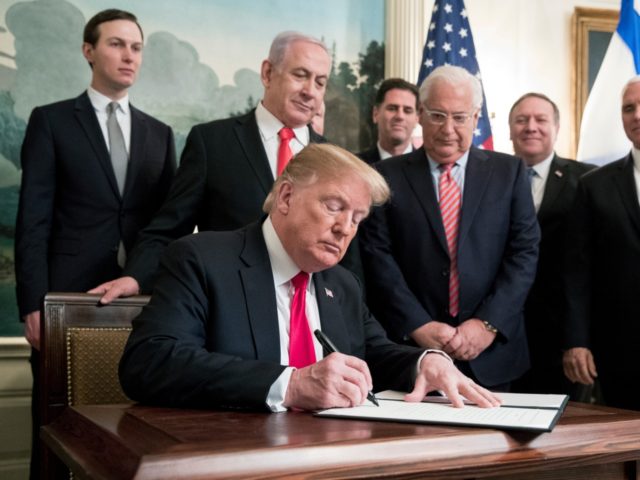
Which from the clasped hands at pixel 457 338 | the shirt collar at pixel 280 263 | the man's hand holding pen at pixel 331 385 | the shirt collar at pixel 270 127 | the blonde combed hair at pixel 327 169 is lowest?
the clasped hands at pixel 457 338

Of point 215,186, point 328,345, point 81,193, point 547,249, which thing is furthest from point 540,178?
point 328,345

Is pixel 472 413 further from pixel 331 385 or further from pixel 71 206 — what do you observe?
pixel 71 206

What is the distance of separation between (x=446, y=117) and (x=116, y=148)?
1.47 m

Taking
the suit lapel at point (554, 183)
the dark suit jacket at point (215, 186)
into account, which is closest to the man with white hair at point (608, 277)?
the suit lapel at point (554, 183)

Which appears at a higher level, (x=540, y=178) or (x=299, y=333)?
(x=540, y=178)

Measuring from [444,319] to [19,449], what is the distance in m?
2.76

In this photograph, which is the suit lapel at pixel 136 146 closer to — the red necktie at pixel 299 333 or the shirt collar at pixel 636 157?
the red necktie at pixel 299 333

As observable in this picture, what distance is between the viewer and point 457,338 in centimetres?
324

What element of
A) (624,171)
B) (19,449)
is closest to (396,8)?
(624,171)

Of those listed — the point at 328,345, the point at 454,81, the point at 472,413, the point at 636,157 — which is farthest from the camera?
the point at 636,157

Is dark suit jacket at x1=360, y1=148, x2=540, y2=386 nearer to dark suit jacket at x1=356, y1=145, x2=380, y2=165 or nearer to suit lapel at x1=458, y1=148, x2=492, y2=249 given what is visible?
suit lapel at x1=458, y1=148, x2=492, y2=249

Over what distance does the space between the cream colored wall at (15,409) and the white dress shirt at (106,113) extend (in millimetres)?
1620

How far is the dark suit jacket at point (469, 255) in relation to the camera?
11.0 feet

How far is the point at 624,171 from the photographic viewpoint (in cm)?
388
